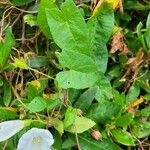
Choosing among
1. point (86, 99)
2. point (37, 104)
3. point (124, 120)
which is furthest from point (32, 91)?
point (124, 120)

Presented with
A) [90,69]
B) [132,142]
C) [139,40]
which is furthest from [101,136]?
[139,40]

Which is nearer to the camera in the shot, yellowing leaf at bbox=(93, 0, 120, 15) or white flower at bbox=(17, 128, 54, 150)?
white flower at bbox=(17, 128, 54, 150)

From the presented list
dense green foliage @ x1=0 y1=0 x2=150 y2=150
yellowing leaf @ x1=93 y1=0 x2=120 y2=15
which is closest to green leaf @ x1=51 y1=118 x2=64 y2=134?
dense green foliage @ x1=0 y1=0 x2=150 y2=150

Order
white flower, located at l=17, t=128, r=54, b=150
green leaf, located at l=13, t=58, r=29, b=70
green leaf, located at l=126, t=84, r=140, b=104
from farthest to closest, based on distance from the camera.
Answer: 1. green leaf, located at l=126, t=84, r=140, b=104
2. green leaf, located at l=13, t=58, r=29, b=70
3. white flower, located at l=17, t=128, r=54, b=150

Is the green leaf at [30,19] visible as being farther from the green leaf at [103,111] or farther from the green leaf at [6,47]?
the green leaf at [103,111]

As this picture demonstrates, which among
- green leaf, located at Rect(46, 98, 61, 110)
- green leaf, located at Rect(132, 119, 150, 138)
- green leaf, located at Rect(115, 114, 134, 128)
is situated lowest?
green leaf, located at Rect(132, 119, 150, 138)

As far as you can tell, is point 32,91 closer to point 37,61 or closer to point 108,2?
point 37,61

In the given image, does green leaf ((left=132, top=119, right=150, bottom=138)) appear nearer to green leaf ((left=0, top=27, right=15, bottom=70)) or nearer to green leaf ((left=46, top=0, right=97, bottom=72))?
green leaf ((left=46, top=0, right=97, bottom=72))
